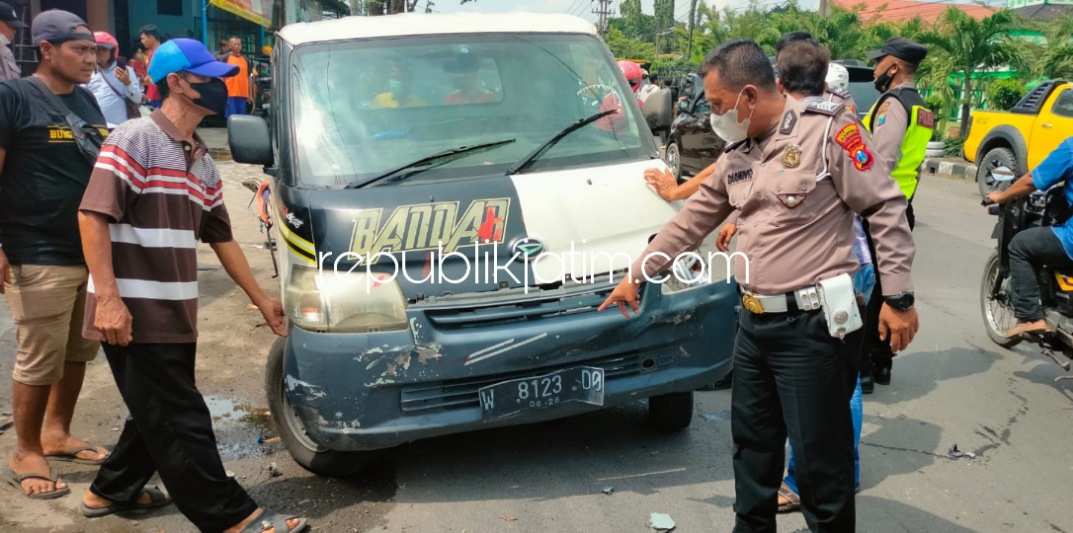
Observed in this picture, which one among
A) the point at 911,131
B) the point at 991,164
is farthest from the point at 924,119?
the point at 991,164

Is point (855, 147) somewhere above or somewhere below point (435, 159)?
above

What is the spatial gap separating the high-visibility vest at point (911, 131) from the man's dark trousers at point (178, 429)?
3338 mm

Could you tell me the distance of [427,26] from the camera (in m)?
4.50

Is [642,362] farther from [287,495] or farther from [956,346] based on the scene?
[956,346]

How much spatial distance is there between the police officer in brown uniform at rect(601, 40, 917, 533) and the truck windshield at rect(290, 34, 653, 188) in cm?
135

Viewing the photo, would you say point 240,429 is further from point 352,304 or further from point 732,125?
point 732,125

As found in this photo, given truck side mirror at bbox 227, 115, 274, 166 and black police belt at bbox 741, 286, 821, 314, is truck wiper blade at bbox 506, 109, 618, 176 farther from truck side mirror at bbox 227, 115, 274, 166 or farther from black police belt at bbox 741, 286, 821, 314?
black police belt at bbox 741, 286, 821, 314

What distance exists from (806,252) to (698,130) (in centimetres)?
1107

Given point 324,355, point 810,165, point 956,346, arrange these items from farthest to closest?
point 956,346 < point 324,355 < point 810,165

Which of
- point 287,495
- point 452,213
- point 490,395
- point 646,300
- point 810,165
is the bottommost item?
point 287,495

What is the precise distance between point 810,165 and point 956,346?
3.89m

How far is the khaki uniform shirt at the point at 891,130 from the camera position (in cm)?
426

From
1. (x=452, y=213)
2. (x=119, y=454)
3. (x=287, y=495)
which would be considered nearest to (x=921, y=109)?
(x=452, y=213)

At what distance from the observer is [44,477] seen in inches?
147
